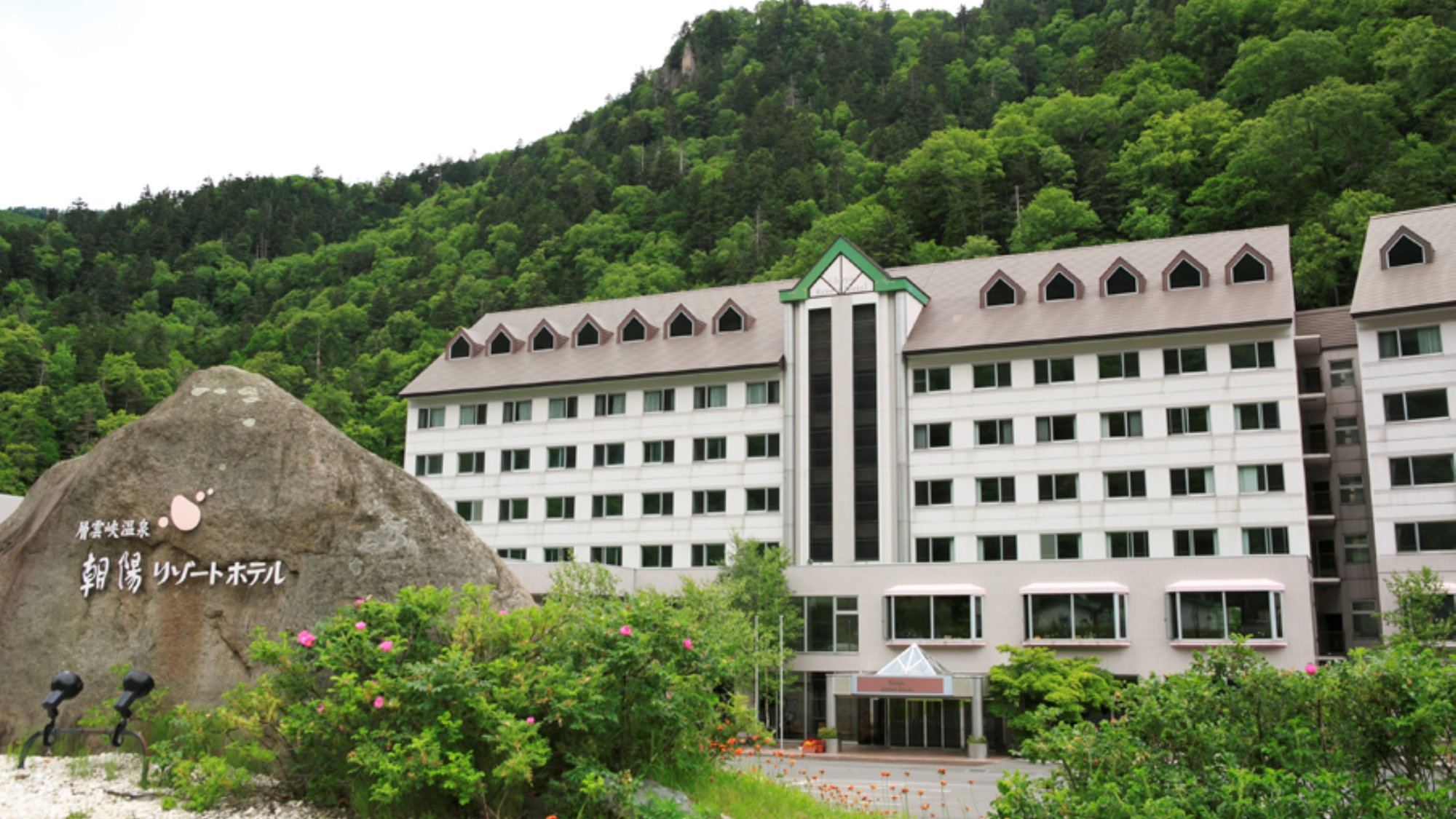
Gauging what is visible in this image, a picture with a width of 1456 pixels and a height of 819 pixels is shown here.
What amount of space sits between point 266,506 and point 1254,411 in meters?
45.0

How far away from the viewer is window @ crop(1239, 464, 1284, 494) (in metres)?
48.7

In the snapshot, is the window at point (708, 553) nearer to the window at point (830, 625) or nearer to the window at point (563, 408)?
the window at point (830, 625)

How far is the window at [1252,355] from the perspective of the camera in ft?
164

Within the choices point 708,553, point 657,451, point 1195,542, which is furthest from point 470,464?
point 1195,542

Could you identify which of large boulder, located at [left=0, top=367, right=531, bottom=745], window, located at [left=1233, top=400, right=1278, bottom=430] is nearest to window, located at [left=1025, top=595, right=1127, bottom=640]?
window, located at [left=1233, top=400, right=1278, bottom=430]

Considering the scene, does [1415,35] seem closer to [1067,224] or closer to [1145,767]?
[1067,224]

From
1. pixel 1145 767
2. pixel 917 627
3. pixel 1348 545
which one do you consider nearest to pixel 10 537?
pixel 1145 767

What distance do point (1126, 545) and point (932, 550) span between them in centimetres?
845

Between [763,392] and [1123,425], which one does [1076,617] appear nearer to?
[1123,425]

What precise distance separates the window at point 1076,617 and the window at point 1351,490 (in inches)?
579

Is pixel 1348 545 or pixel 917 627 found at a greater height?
pixel 1348 545

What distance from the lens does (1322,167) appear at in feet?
266

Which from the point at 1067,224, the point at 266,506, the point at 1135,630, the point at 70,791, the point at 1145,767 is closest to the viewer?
the point at 1145,767

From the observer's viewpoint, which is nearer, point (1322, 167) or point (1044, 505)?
point (1044, 505)
